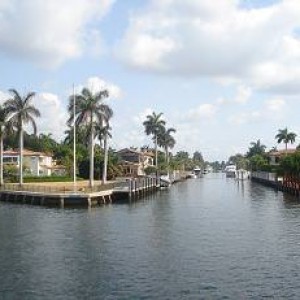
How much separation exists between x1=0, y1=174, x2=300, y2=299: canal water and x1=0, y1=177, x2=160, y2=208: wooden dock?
10612 millimetres

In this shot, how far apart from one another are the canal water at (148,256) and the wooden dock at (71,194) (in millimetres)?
10612

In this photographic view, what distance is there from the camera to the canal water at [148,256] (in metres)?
31.2

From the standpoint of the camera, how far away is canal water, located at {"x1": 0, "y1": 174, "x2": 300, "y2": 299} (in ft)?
102

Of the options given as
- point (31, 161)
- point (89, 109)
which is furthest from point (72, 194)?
point (31, 161)

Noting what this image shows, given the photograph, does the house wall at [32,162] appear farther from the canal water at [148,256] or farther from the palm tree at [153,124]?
the canal water at [148,256]

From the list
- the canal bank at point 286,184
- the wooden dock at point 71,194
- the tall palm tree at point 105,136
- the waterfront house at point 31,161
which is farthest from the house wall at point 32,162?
the canal bank at point 286,184

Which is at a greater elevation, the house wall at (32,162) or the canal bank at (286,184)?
the house wall at (32,162)

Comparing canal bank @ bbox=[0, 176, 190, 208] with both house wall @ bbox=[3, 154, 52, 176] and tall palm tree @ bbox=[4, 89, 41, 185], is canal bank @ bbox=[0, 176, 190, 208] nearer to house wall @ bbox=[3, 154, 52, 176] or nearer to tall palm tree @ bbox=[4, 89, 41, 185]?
tall palm tree @ bbox=[4, 89, 41, 185]

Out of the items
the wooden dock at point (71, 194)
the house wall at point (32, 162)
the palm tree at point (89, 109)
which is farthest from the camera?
the house wall at point (32, 162)

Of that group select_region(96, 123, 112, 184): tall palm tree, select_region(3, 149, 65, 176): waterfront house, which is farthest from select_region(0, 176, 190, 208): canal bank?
select_region(3, 149, 65, 176): waterfront house

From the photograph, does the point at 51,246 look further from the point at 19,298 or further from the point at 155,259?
the point at 19,298

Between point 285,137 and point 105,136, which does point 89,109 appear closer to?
point 105,136

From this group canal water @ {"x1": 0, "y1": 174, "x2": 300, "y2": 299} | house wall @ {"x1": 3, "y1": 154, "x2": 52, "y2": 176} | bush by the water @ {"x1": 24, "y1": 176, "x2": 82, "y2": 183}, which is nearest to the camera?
canal water @ {"x1": 0, "y1": 174, "x2": 300, "y2": 299}

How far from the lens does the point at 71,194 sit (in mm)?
79000
